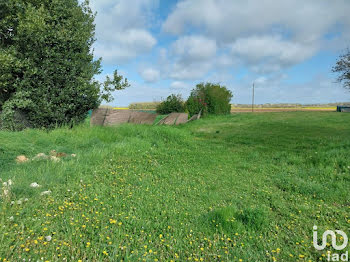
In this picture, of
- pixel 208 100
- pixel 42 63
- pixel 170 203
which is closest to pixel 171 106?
pixel 208 100

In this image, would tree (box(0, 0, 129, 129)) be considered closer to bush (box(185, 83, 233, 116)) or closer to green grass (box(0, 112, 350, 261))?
green grass (box(0, 112, 350, 261))

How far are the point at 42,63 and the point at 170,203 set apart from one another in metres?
9.56

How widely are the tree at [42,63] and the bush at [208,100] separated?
11542 mm

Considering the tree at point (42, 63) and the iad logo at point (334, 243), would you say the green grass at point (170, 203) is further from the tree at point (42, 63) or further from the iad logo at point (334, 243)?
the tree at point (42, 63)

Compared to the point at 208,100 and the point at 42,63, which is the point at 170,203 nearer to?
the point at 42,63

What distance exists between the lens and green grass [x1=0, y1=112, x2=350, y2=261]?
314 cm

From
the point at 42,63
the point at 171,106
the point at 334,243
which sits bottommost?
the point at 334,243

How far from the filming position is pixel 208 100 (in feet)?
74.3

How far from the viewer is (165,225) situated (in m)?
3.68

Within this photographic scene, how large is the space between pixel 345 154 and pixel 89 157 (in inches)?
302

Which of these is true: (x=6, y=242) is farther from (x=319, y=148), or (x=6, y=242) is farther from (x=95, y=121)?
(x=95, y=121)

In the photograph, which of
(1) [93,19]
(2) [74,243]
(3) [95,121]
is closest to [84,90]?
(3) [95,121]

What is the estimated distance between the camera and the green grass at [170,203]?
314 centimetres

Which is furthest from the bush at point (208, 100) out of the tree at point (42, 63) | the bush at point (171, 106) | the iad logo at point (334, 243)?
the iad logo at point (334, 243)
